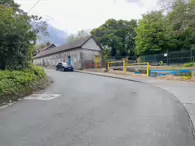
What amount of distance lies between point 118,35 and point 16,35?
30.4m

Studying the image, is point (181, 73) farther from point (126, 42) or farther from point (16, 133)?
point (126, 42)

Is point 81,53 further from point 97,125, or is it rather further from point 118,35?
point 97,125

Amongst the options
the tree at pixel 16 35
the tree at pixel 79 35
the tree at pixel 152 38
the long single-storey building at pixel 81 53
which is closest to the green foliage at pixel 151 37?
the tree at pixel 152 38

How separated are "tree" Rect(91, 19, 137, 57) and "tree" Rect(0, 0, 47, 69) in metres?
27.2

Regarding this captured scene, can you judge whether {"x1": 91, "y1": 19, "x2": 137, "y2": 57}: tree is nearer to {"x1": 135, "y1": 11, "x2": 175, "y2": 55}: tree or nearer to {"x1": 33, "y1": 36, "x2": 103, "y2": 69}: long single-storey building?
{"x1": 135, "y1": 11, "x2": 175, "y2": 55}: tree

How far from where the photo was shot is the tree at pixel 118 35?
35.9 metres

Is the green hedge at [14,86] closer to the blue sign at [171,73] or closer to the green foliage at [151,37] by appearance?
the blue sign at [171,73]

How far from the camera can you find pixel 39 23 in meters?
9.69

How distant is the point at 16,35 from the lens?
8.63 metres

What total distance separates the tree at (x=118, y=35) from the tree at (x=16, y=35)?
1072 inches

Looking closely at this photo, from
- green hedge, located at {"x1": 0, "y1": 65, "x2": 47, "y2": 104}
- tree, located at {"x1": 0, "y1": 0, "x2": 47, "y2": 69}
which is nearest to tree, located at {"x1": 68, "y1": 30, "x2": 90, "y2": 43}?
tree, located at {"x1": 0, "y1": 0, "x2": 47, "y2": 69}

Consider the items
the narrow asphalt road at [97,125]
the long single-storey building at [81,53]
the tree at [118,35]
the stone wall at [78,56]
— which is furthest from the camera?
the tree at [118,35]

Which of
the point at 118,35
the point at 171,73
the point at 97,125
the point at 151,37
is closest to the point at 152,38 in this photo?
the point at 151,37

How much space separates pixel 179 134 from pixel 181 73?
33.8ft
